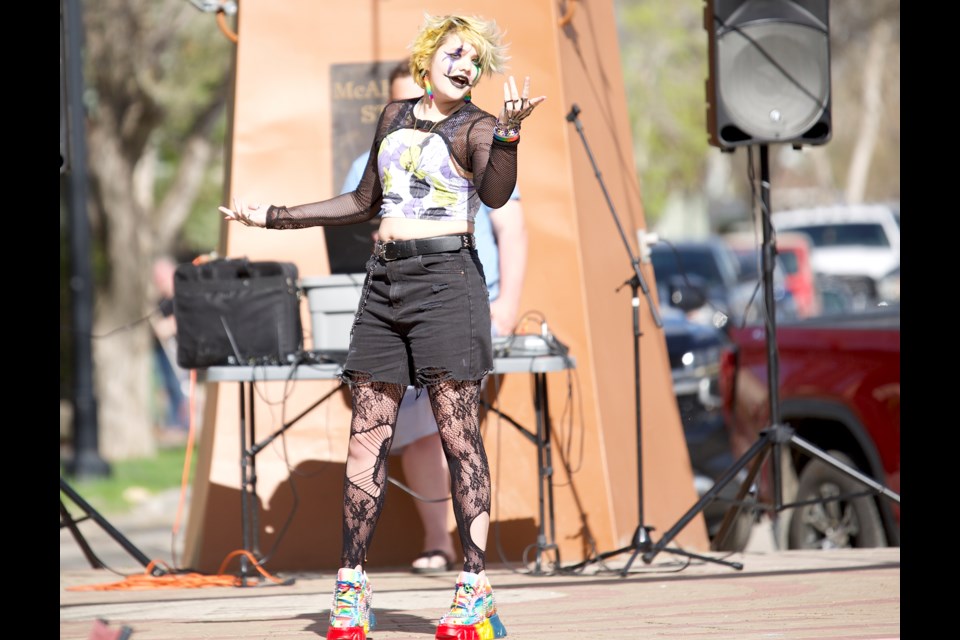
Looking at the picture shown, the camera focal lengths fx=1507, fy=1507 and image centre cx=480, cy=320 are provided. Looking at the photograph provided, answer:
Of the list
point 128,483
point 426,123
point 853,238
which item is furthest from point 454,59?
point 853,238

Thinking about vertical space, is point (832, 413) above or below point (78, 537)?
above

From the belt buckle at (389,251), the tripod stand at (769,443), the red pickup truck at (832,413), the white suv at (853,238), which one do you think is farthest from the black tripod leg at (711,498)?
the white suv at (853,238)

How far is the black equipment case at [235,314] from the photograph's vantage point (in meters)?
6.44

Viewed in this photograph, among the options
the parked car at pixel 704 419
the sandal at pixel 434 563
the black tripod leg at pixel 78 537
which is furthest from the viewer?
the parked car at pixel 704 419

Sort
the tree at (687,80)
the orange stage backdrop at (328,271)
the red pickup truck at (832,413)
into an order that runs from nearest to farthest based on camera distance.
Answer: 1. the orange stage backdrop at (328,271)
2. the red pickup truck at (832,413)
3. the tree at (687,80)

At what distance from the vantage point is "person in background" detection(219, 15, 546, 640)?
16.0ft

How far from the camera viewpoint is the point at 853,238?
2706 cm

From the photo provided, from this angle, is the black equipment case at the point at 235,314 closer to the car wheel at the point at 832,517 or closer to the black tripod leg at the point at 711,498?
the black tripod leg at the point at 711,498

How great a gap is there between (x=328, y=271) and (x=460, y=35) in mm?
2625

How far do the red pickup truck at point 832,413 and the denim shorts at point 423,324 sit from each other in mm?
2315

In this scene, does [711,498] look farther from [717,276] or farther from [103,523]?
[717,276]

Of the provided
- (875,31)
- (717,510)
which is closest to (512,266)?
(717,510)

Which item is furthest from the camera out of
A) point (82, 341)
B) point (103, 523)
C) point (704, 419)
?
point (82, 341)
